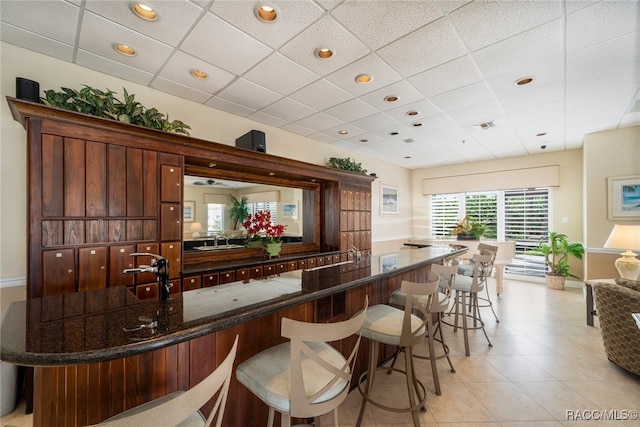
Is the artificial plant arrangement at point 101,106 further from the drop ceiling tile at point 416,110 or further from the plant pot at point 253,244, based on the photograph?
the drop ceiling tile at point 416,110

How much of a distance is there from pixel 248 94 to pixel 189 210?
1.65 metres

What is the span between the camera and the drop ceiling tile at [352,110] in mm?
3455

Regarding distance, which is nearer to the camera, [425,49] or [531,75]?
[425,49]

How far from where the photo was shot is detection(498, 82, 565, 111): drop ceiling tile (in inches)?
120

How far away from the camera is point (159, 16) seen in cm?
197

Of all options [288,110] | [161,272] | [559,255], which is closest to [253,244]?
[288,110]

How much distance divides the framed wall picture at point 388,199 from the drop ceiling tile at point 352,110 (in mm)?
3204

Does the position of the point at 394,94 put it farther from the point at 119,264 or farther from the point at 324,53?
the point at 119,264

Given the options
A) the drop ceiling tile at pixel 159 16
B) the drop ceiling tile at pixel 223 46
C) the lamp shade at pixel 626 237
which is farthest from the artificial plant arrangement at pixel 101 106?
the lamp shade at pixel 626 237

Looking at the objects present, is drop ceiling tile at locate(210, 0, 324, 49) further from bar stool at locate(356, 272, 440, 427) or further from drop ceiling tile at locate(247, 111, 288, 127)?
bar stool at locate(356, 272, 440, 427)

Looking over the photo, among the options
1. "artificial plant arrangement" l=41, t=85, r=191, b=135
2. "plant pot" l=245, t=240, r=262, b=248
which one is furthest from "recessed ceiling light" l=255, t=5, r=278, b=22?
"plant pot" l=245, t=240, r=262, b=248

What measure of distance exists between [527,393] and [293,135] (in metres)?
4.44

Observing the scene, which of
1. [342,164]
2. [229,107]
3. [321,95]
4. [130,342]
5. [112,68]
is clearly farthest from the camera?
[342,164]

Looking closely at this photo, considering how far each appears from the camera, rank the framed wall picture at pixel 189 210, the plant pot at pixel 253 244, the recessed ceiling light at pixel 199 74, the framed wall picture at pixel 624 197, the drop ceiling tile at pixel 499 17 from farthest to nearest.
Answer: the framed wall picture at pixel 624 197, the plant pot at pixel 253 244, the framed wall picture at pixel 189 210, the recessed ceiling light at pixel 199 74, the drop ceiling tile at pixel 499 17
